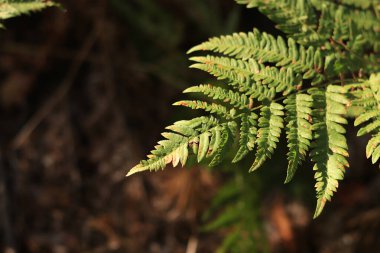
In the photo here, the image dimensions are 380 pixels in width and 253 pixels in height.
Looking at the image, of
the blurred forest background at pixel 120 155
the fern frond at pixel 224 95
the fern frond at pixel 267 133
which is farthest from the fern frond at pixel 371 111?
the blurred forest background at pixel 120 155

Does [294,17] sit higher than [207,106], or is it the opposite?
[294,17]

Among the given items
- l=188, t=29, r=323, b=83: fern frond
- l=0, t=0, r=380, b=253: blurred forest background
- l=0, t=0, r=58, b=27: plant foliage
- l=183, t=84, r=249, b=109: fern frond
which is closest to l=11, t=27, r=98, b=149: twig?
l=0, t=0, r=380, b=253: blurred forest background

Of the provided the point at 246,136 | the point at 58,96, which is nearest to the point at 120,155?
the point at 58,96

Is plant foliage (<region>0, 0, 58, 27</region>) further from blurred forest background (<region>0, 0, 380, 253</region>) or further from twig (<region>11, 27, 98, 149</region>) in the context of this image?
twig (<region>11, 27, 98, 149</region>)

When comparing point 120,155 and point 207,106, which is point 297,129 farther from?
point 120,155

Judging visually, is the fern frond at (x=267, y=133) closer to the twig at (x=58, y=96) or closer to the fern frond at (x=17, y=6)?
the fern frond at (x=17, y=6)

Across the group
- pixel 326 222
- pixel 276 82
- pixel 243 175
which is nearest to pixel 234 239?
pixel 243 175

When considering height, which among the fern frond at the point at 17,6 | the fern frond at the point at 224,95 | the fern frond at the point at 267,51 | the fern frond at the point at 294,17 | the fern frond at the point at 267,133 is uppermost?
the fern frond at the point at 294,17

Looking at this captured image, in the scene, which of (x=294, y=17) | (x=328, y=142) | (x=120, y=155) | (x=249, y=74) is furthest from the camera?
(x=120, y=155)
